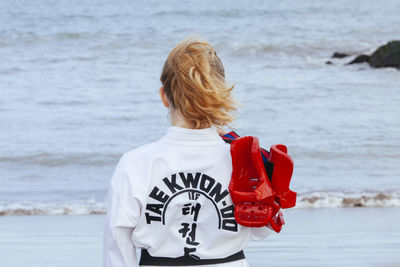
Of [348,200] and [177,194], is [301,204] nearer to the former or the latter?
[348,200]

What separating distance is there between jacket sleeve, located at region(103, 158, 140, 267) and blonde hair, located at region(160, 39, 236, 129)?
0.28m

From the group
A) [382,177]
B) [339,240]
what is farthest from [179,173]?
[382,177]

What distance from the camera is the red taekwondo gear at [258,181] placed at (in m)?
1.90

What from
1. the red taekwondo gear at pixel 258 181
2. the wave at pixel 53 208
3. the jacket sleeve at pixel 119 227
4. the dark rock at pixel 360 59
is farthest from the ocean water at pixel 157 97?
the red taekwondo gear at pixel 258 181

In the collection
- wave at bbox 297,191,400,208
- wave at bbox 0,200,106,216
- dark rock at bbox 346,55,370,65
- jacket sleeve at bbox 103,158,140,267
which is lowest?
dark rock at bbox 346,55,370,65

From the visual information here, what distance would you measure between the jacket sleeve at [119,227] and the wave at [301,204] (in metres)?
3.97

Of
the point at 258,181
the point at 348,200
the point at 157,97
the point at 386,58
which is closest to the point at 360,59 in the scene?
the point at 386,58

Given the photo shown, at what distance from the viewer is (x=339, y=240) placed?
4637mm

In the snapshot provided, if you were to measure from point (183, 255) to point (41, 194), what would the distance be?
5.01m

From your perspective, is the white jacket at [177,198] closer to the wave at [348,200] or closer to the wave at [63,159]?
the wave at [348,200]

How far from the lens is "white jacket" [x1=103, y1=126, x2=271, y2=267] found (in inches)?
77.2

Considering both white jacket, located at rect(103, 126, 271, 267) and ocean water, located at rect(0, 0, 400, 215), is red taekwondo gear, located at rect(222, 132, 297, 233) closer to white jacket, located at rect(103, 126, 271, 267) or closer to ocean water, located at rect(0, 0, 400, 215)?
white jacket, located at rect(103, 126, 271, 267)

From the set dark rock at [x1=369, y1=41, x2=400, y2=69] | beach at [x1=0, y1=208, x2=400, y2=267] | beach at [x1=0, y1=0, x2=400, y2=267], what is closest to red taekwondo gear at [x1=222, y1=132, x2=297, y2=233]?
beach at [x1=0, y1=0, x2=400, y2=267]

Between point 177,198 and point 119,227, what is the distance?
0.19 metres
